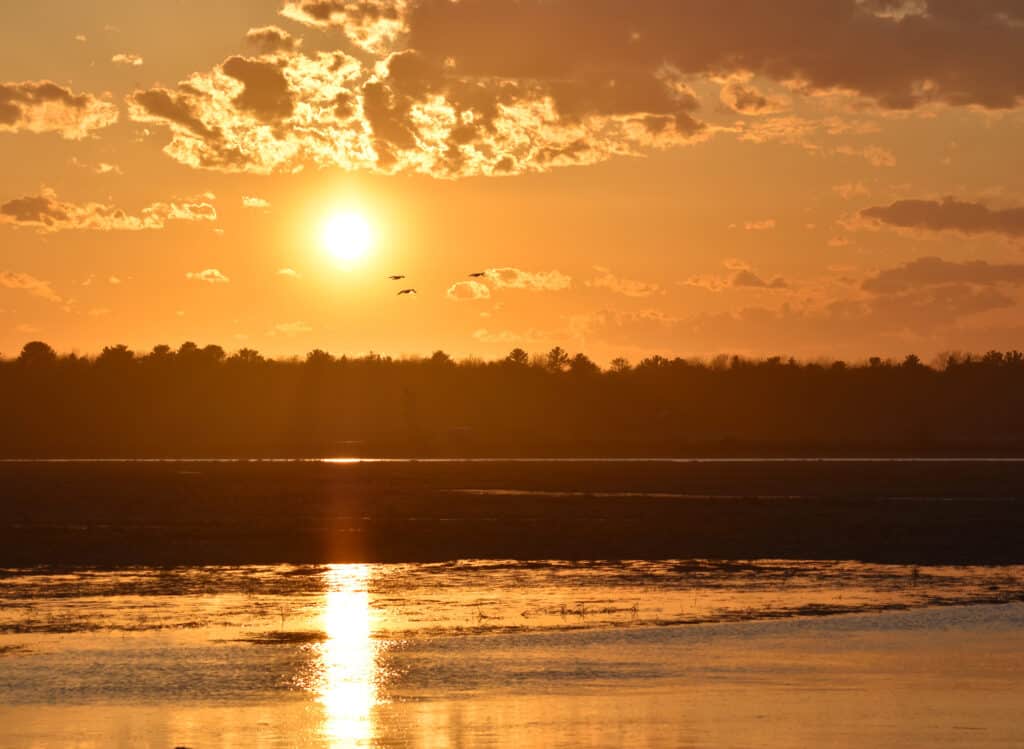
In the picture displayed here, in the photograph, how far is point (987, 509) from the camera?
64250 mm

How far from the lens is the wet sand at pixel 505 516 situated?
45.8 m

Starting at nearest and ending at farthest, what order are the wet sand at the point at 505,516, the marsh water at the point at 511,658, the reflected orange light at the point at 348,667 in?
the marsh water at the point at 511,658 → the reflected orange light at the point at 348,667 → the wet sand at the point at 505,516

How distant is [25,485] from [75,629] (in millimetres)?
55815

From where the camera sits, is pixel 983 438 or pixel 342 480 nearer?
pixel 342 480

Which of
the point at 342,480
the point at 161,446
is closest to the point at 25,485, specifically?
the point at 342,480

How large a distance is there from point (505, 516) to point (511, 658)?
3222cm

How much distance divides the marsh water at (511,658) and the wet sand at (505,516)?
5455 millimetres

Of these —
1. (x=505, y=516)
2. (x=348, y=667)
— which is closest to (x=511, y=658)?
(x=348, y=667)

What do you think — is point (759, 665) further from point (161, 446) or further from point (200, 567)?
point (161, 446)

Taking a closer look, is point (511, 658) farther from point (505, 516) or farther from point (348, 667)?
point (505, 516)

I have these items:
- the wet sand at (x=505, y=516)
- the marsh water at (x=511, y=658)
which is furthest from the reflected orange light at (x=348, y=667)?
the wet sand at (x=505, y=516)

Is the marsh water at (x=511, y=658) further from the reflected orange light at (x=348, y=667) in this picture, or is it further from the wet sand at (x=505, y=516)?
the wet sand at (x=505, y=516)

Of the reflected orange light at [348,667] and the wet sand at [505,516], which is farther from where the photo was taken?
the wet sand at [505,516]

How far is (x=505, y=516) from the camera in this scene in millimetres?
59281
